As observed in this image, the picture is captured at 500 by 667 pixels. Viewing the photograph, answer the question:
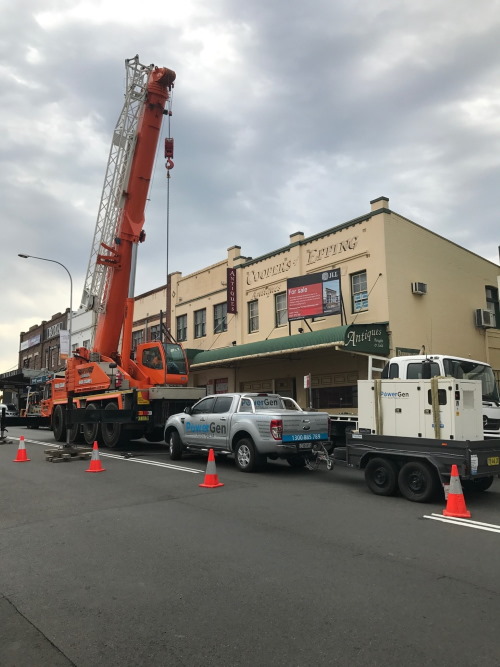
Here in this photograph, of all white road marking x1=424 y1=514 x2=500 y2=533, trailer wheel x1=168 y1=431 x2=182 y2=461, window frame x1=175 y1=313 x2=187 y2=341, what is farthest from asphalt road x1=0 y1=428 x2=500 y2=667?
window frame x1=175 y1=313 x2=187 y2=341

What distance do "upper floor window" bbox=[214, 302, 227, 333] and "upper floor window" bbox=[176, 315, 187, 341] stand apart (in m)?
3.25

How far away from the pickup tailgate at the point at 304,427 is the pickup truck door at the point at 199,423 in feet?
7.52

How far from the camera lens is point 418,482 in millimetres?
8570

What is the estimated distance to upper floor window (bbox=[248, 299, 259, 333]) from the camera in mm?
25359

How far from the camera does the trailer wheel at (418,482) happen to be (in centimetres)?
831

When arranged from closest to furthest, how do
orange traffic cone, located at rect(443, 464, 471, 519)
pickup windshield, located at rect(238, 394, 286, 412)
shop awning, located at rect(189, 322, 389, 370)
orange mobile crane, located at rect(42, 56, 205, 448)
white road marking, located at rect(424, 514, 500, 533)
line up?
white road marking, located at rect(424, 514, 500, 533) → orange traffic cone, located at rect(443, 464, 471, 519) → pickup windshield, located at rect(238, 394, 286, 412) → orange mobile crane, located at rect(42, 56, 205, 448) → shop awning, located at rect(189, 322, 389, 370)

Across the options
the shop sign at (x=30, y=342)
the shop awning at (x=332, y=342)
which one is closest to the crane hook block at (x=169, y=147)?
the shop awning at (x=332, y=342)

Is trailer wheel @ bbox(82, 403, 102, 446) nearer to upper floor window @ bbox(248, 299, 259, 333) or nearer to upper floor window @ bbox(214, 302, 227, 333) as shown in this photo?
upper floor window @ bbox(248, 299, 259, 333)

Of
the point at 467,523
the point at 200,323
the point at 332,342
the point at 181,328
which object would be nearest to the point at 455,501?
the point at 467,523

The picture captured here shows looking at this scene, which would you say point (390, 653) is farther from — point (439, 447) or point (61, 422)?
point (61, 422)

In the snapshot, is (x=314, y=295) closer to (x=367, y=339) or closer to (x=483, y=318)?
(x=367, y=339)

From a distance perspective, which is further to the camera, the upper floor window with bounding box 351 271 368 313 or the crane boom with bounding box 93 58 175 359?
the upper floor window with bounding box 351 271 368 313

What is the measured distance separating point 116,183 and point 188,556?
14.3 meters

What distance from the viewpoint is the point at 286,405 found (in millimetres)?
12938
